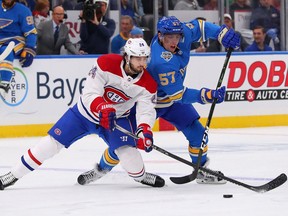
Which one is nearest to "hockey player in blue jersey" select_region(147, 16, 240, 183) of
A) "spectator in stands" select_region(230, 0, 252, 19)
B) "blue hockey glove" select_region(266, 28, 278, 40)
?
"spectator in stands" select_region(230, 0, 252, 19)

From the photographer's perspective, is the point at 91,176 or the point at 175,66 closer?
the point at 175,66

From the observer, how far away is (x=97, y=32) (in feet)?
33.3

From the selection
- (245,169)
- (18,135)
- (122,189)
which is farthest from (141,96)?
(18,135)

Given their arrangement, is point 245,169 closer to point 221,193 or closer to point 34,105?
point 221,193

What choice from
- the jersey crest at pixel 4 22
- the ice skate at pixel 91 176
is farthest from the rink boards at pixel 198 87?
the ice skate at pixel 91 176

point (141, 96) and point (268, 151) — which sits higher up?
point (141, 96)

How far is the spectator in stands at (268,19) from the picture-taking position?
1141 cm

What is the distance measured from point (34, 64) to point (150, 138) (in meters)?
4.10

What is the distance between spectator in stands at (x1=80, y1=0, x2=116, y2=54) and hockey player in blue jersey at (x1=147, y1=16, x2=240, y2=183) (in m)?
3.90

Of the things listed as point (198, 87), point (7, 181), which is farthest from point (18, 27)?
point (7, 181)

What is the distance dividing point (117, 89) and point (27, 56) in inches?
147

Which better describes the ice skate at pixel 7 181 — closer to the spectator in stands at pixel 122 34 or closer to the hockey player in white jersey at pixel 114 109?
the hockey player in white jersey at pixel 114 109

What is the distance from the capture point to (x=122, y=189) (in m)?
5.90

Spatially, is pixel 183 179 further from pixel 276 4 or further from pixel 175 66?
pixel 276 4
